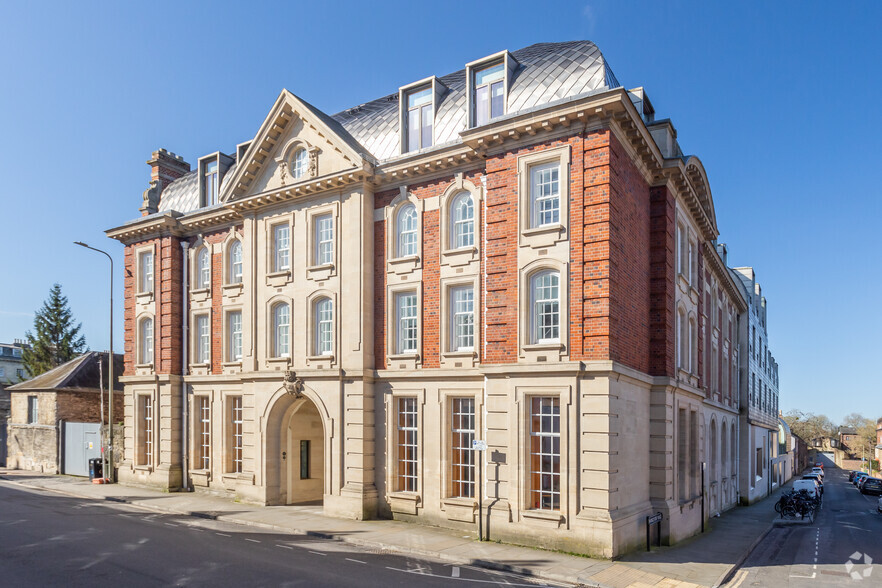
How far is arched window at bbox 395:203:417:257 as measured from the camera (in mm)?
22734

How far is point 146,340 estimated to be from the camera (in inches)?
1240

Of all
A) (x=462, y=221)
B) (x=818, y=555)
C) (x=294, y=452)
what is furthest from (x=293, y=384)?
(x=818, y=555)

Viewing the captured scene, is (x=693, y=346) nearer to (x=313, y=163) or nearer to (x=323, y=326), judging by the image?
→ (x=323, y=326)

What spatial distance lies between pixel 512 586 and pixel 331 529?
760 cm

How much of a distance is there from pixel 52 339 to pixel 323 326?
158 feet

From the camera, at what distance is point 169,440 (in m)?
29.2

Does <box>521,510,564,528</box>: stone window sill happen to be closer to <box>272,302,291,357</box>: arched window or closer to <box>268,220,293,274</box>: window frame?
<box>272,302,291,357</box>: arched window

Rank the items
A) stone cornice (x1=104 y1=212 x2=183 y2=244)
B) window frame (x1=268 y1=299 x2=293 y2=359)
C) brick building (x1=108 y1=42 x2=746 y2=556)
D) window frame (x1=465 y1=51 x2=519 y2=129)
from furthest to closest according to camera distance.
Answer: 1. stone cornice (x1=104 y1=212 x2=183 y2=244)
2. window frame (x1=268 y1=299 x2=293 y2=359)
3. window frame (x1=465 y1=51 x2=519 y2=129)
4. brick building (x1=108 y1=42 x2=746 y2=556)

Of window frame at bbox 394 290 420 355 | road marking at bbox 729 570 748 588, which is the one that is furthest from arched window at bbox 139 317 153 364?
road marking at bbox 729 570 748 588

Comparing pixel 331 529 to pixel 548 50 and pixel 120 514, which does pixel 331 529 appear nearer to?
pixel 120 514

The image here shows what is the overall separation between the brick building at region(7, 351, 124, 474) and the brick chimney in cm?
1181

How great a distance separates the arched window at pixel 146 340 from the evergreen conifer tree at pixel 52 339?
3445 cm

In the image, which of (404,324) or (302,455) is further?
(302,455)

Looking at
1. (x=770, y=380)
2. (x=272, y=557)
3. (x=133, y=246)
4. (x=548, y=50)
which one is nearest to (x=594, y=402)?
(x=272, y=557)
